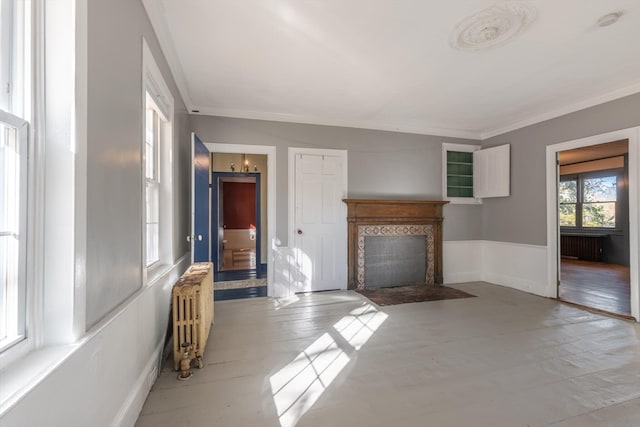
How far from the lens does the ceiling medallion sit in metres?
2.11

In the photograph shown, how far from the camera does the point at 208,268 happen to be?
290 cm

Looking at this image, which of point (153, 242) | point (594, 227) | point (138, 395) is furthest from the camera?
point (594, 227)

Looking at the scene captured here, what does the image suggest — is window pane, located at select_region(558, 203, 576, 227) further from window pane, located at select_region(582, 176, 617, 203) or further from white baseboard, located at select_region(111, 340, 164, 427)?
white baseboard, located at select_region(111, 340, 164, 427)

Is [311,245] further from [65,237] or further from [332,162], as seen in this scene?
[65,237]

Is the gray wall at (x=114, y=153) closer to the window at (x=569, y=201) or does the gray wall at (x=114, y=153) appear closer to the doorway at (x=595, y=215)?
the doorway at (x=595, y=215)

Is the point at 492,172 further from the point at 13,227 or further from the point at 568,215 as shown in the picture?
the point at 13,227

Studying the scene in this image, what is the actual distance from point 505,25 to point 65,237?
3200 millimetres

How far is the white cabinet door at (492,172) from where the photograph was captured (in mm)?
4680

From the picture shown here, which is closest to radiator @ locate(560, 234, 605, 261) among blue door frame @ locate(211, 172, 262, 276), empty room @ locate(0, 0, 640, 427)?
empty room @ locate(0, 0, 640, 427)

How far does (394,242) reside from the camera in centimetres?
470

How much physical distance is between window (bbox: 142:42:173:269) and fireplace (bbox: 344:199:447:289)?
2.59 m

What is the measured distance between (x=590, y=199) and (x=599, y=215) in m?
0.47

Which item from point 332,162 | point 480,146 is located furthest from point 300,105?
point 480,146

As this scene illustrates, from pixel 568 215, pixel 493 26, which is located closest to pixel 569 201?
pixel 568 215
